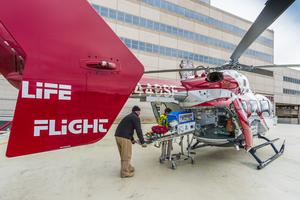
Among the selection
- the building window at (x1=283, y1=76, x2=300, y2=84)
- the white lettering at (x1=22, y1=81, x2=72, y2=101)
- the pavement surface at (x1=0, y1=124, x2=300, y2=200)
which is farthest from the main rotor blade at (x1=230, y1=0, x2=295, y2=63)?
the building window at (x1=283, y1=76, x2=300, y2=84)

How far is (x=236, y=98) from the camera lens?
5.26m

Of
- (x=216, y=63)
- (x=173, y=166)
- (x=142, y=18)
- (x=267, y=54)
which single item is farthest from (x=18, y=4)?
(x=267, y=54)

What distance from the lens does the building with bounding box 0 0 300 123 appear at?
18.4 m

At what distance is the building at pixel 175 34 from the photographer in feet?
60.3

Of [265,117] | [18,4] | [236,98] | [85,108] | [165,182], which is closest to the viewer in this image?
[18,4]

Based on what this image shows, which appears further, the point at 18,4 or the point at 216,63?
the point at 216,63

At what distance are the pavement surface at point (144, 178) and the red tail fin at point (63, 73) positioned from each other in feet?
7.34

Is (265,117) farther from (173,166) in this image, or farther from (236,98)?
→ (173,166)

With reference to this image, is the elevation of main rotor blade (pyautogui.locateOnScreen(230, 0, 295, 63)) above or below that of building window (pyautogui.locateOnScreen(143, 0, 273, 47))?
below

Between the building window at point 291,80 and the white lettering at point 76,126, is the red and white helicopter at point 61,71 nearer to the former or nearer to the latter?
the white lettering at point 76,126

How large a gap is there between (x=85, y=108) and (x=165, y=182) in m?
3.00

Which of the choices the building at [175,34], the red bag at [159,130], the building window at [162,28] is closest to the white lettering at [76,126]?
the red bag at [159,130]

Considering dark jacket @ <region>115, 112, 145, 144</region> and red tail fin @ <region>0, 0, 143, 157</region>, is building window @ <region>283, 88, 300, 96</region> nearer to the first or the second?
dark jacket @ <region>115, 112, 145, 144</region>

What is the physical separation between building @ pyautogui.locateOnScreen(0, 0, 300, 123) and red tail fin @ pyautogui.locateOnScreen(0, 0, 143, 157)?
1650 cm
